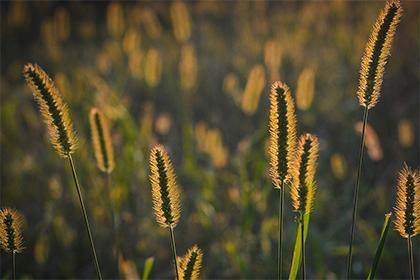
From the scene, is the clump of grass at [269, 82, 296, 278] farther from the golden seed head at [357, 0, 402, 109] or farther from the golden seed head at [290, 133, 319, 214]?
the golden seed head at [357, 0, 402, 109]

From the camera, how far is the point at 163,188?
3.81ft

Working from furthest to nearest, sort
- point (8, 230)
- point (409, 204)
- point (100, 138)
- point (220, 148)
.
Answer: point (220, 148) → point (100, 138) → point (8, 230) → point (409, 204)

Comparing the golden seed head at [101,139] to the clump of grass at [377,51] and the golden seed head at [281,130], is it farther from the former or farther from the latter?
the clump of grass at [377,51]

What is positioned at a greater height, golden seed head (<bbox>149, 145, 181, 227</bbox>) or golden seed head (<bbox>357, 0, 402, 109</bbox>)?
golden seed head (<bbox>357, 0, 402, 109</bbox>)

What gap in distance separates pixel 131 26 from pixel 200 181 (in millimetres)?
4414

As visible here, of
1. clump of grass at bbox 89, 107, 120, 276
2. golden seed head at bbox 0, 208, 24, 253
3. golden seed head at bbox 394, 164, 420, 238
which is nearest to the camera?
golden seed head at bbox 394, 164, 420, 238

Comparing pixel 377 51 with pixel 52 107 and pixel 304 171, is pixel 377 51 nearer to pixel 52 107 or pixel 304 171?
pixel 304 171

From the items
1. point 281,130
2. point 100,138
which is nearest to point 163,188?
point 281,130

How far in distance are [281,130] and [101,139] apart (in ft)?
2.47

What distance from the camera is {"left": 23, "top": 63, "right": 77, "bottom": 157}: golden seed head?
3.96 feet

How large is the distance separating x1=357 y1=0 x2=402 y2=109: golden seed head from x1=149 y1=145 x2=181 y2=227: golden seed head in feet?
1.74

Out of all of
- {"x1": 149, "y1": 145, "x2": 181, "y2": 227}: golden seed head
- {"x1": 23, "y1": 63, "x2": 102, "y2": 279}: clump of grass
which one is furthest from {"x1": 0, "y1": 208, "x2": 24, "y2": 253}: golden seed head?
{"x1": 149, "y1": 145, "x2": 181, "y2": 227}: golden seed head

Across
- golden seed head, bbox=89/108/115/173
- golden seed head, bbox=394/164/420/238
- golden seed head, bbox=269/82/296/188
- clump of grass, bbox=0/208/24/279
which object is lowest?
clump of grass, bbox=0/208/24/279

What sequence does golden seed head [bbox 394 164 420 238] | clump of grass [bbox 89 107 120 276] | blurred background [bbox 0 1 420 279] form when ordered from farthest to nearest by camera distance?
blurred background [bbox 0 1 420 279]
clump of grass [bbox 89 107 120 276]
golden seed head [bbox 394 164 420 238]
